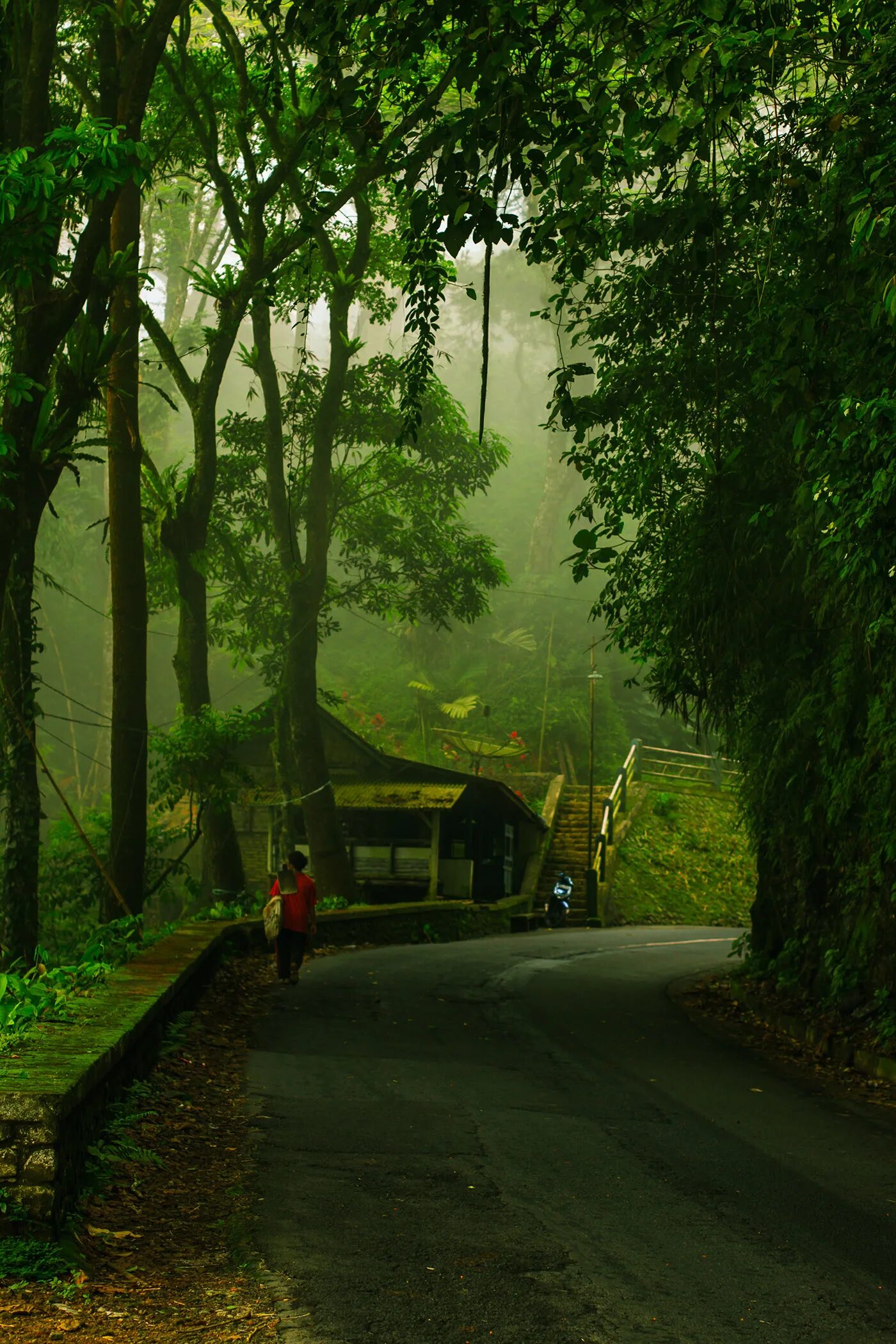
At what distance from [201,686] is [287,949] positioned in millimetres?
7330

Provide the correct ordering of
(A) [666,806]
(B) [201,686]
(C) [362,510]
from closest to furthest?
(B) [201,686], (C) [362,510], (A) [666,806]

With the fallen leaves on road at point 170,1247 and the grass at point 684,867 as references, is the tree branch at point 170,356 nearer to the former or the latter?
the fallen leaves on road at point 170,1247

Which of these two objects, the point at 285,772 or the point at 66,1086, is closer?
the point at 66,1086

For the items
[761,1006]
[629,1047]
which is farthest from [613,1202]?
[761,1006]

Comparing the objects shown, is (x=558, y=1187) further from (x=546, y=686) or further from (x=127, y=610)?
(x=546, y=686)

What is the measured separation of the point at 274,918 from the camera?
46.1 feet

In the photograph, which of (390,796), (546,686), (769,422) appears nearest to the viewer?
(769,422)

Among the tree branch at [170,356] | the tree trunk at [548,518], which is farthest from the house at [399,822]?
the tree trunk at [548,518]

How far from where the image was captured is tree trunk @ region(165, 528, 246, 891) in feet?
66.0

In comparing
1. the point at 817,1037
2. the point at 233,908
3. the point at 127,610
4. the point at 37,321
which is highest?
the point at 37,321

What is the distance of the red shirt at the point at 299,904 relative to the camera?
46.4 ft

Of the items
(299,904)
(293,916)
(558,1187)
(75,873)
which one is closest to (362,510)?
(75,873)

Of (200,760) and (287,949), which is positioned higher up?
(200,760)

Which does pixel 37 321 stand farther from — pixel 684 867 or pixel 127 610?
pixel 684 867
